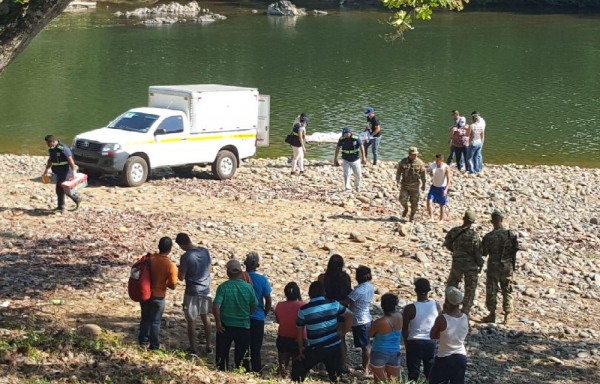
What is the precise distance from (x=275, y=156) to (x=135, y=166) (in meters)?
9.23

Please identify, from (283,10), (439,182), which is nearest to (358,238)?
(439,182)

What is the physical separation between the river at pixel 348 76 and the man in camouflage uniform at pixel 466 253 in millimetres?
16696

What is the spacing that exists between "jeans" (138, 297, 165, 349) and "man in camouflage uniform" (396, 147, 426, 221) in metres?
8.95

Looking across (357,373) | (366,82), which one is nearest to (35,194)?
(357,373)

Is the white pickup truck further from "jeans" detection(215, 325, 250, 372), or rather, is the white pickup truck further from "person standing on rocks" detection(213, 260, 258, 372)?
"person standing on rocks" detection(213, 260, 258, 372)

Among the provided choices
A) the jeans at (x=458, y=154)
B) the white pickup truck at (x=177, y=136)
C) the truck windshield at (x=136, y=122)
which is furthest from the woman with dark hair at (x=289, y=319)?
the jeans at (x=458, y=154)

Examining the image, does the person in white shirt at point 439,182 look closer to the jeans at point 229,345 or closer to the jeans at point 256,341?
the jeans at point 256,341

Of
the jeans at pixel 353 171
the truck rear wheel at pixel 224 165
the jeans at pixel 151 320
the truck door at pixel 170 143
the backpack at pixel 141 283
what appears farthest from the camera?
the truck rear wheel at pixel 224 165

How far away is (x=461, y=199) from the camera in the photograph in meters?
22.6

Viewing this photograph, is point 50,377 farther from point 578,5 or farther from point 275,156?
point 578,5

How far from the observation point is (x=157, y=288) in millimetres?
10977

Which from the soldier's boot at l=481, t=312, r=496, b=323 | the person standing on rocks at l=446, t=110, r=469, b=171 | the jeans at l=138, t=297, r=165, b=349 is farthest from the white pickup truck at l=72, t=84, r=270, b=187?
the jeans at l=138, t=297, r=165, b=349

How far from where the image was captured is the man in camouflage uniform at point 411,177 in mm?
19203

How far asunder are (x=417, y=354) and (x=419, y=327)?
338 mm
